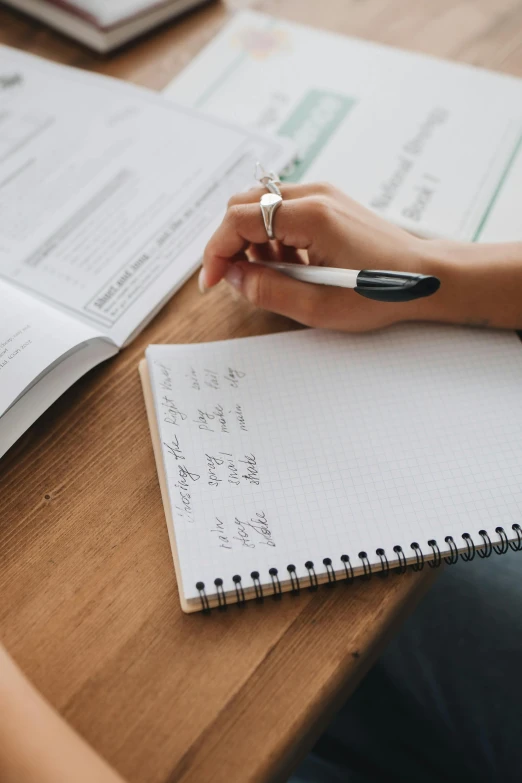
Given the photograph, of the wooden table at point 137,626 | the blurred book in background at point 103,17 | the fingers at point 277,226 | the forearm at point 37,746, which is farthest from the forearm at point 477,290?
the blurred book in background at point 103,17

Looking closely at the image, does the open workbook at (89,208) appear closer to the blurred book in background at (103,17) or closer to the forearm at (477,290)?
the blurred book in background at (103,17)

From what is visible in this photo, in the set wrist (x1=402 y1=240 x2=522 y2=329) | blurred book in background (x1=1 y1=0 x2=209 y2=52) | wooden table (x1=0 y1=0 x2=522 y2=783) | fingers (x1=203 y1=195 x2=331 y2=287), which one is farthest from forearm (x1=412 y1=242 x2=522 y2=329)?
blurred book in background (x1=1 y1=0 x2=209 y2=52)

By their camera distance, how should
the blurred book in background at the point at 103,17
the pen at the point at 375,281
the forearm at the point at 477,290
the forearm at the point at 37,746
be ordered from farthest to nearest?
the blurred book in background at the point at 103,17 → the forearm at the point at 477,290 → the pen at the point at 375,281 → the forearm at the point at 37,746

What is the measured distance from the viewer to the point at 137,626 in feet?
1.55

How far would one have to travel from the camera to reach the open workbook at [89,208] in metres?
0.59

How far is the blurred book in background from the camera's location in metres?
0.90

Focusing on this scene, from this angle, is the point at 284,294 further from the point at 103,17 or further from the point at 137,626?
the point at 103,17

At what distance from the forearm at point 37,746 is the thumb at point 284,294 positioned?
386 mm

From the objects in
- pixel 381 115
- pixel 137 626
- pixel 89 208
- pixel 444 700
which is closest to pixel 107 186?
pixel 89 208

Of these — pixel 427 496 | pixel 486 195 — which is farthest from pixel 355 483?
pixel 486 195

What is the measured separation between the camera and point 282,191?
2.18 ft

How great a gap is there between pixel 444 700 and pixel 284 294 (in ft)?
1.42

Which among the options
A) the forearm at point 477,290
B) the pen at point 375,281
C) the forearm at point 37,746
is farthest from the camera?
the forearm at point 477,290

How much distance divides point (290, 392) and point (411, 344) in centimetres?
13
